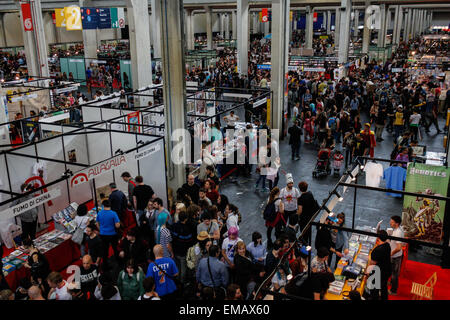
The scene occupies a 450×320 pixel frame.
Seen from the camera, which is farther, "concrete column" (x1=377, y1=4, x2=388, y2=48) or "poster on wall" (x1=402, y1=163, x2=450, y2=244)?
"concrete column" (x1=377, y1=4, x2=388, y2=48)

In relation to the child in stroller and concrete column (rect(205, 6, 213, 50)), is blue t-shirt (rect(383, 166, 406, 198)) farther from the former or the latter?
concrete column (rect(205, 6, 213, 50))

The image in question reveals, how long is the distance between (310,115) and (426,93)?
20.1 ft

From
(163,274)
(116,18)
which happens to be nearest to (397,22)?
(116,18)

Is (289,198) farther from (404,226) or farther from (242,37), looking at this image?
(242,37)

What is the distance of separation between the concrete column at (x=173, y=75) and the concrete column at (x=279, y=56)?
629 cm

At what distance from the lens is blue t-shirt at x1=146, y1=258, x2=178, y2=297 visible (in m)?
5.32

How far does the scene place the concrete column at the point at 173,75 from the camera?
8.95m

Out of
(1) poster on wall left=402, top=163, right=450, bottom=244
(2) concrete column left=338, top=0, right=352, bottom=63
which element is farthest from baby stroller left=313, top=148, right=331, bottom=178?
(2) concrete column left=338, top=0, right=352, bottom=63

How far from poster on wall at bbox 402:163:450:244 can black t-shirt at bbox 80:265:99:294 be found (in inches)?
224

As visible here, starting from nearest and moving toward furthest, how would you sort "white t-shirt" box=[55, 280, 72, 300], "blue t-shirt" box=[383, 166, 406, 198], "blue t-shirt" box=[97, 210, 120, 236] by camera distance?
"white t-shirt" box=[55, 280, 72, 300] < "blue t-shirt" box=[97, 210, 120, 236] < "blue t-shirt" box=[383, 166, 406, 198]

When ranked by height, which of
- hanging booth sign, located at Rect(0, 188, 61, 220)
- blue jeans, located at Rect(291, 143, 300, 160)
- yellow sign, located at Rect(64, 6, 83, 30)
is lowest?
blue jeans, located at Rect(291, 143, 300, 160)

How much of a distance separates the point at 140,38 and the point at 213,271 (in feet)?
47.4

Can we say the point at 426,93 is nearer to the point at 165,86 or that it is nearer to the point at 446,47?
the point at 165,86

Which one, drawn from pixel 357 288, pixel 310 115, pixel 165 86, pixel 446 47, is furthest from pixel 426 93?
pixel 446 47
